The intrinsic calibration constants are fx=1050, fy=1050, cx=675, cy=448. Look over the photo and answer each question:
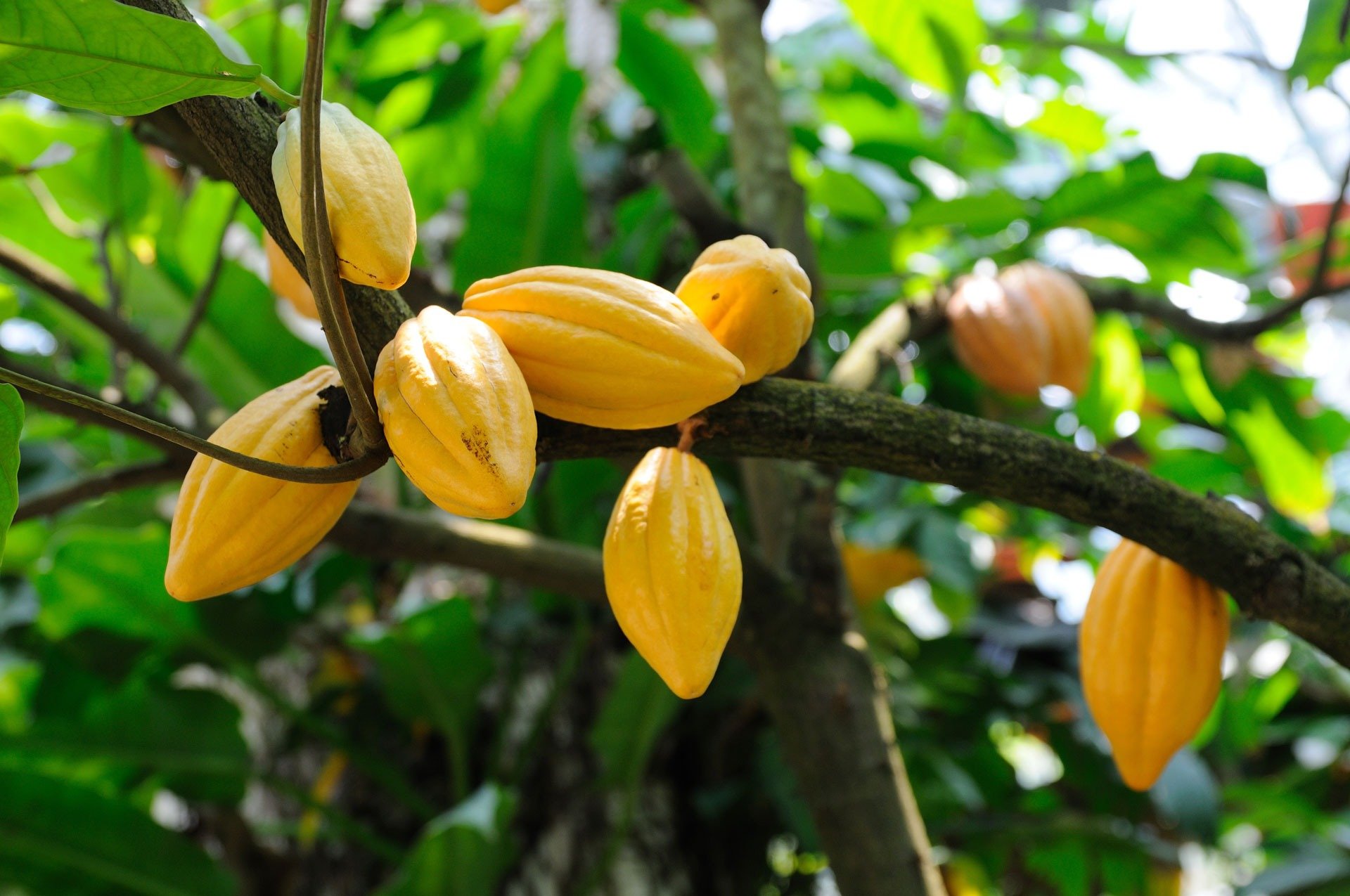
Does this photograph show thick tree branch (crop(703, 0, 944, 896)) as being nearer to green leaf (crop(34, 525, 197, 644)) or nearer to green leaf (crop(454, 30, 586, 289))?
green leaf (crop(454, 30, 586, 289))

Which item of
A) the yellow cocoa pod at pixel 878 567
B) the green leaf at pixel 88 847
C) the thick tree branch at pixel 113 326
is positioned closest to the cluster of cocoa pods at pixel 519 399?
the thick tree branch at pixel 113 326

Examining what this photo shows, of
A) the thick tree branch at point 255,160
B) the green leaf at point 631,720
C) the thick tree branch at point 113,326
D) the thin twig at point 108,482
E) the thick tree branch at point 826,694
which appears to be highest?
the thick tree branch at point 255,160

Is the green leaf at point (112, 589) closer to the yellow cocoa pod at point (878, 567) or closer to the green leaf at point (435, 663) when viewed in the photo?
the green leaf at point (435, 663)

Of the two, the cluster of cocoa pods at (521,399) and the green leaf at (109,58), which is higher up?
the green leaf at (109,58)

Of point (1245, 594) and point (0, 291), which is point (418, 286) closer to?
point (0, 291)

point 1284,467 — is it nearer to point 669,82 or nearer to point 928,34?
point 928,34

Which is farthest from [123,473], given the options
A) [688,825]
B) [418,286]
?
[688,825]
